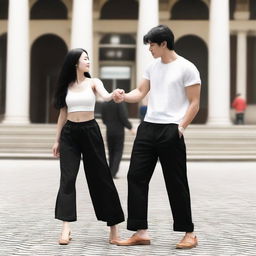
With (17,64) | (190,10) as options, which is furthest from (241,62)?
(17,64)

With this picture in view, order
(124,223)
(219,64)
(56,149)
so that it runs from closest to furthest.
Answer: (56,149) → (124,223) → (219,64)

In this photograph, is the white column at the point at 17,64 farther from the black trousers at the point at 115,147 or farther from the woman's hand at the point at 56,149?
the woman's hand at the point at 56,149

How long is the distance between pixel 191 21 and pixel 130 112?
5.89 metres

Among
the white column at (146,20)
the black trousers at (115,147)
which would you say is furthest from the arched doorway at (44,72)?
the black trousers at (115,147)

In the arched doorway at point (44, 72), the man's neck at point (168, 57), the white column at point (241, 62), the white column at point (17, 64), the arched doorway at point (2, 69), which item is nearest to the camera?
the man's neck at point (168, 57)

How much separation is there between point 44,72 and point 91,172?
29651 mm

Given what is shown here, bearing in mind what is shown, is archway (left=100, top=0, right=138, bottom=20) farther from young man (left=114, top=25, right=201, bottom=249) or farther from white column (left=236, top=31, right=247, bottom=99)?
young man (left=114, top=25, right=201, bottom=249)

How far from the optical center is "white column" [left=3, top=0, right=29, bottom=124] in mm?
27922

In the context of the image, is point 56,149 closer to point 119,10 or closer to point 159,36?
point 159,36

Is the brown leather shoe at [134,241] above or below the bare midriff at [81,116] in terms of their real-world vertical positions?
below

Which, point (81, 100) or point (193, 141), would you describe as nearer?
point (81, 100)

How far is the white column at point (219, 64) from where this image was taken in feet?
92.4

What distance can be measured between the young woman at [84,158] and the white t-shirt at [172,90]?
Result: 1.60ft

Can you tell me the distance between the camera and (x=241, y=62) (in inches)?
1329
